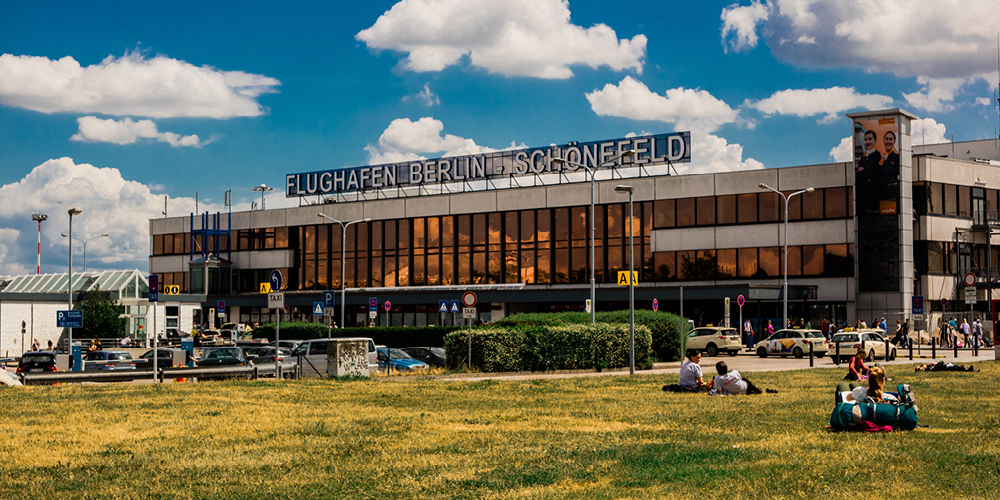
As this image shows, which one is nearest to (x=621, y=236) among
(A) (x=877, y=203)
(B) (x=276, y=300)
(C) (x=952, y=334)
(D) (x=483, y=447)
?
(A) (x=877, y=203)

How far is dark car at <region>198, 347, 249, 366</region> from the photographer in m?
31.0

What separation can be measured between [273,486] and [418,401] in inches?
370

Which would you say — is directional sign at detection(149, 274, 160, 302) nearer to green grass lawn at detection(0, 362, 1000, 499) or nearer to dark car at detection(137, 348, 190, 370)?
green grass lawn at detection(0, 362, 1000, 499)

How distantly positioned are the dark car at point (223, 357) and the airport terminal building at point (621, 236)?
73.2 ft

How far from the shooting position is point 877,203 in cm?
5675

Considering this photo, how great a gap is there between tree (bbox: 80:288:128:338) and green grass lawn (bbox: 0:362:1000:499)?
153 ft

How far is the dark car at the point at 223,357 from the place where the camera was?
31.0 meters

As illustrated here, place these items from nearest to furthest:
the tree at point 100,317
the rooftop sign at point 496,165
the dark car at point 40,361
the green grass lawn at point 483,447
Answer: the green grass lawn at point 483,447
the dark car at point 40,361
the tree at point 100,317
the rooftop sign at point 496,165

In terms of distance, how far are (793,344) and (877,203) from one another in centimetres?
1661

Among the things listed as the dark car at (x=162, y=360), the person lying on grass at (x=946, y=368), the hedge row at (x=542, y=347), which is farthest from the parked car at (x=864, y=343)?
the dark car at (x=162, y=360)

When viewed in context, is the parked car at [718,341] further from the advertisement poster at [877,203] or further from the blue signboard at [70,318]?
the blue signboard at [70,318]

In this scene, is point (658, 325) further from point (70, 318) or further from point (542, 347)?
point (70, 318)

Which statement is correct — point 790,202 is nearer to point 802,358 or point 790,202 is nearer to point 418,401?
point 802,358

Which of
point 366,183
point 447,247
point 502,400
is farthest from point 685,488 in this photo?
point 366,183
